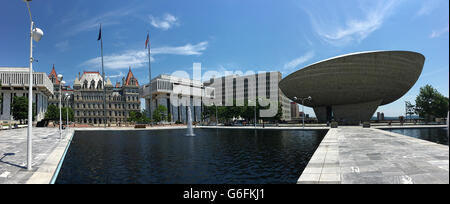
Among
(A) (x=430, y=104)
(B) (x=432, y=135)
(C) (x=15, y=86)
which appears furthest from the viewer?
(C) (x=15, y=86)

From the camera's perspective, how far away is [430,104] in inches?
2672

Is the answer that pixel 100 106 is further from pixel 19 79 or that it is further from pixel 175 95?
pixel 175 95

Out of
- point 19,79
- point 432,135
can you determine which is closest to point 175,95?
point 19,79

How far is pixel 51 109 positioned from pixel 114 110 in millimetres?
29054

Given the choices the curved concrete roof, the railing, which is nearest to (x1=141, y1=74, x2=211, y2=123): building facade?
the railing

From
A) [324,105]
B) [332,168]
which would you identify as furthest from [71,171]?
[324,105]

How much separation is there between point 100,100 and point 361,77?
115 m

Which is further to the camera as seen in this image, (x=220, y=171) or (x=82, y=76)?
(x=82, y=76)

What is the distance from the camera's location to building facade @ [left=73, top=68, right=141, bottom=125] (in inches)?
4813

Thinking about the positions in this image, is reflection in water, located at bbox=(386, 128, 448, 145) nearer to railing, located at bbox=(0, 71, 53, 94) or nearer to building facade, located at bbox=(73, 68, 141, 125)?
railing, located at bbox=(0, 71, 53, 94)

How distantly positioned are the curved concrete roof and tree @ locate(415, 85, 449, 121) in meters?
10.3
